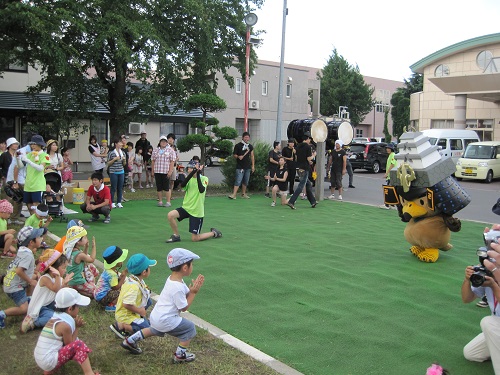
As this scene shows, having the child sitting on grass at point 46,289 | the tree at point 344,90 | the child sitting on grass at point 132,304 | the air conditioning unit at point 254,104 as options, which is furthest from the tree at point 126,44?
the tree at point 344,90

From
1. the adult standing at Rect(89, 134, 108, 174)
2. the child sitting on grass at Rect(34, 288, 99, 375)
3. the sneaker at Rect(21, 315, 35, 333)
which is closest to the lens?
the child sitting on grass at Rect(34, 288, 99, 375)

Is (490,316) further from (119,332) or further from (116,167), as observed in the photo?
(116,167)

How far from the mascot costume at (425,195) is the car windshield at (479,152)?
1857 centimetres

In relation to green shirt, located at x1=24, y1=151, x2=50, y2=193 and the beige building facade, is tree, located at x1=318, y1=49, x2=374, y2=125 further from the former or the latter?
green shirt, located at x1=24, y1=151, x2=50, y2=193

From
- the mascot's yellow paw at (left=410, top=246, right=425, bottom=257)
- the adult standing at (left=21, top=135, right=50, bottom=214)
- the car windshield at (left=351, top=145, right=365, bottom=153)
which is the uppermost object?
the car windshield at (left=351, top=145, right=365, bottom=153)

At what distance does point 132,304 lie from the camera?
16.3ft

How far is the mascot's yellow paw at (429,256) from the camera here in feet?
26.3

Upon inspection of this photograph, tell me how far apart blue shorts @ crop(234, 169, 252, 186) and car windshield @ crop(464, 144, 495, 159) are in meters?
14.3

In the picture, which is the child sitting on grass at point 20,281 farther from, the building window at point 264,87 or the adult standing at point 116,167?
the building window at point 264,87

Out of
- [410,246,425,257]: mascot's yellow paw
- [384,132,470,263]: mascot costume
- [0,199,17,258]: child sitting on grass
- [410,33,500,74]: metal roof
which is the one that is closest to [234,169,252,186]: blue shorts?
[384,132,470,263]: mascot costume

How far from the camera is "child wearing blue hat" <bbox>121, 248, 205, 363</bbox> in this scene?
15.0 ft

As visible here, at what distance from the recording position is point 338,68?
5188 cm

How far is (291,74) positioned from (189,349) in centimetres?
4001

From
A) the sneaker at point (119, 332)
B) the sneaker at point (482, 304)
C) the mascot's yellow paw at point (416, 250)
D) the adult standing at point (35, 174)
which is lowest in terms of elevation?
the sneaker at point (119, 332)
